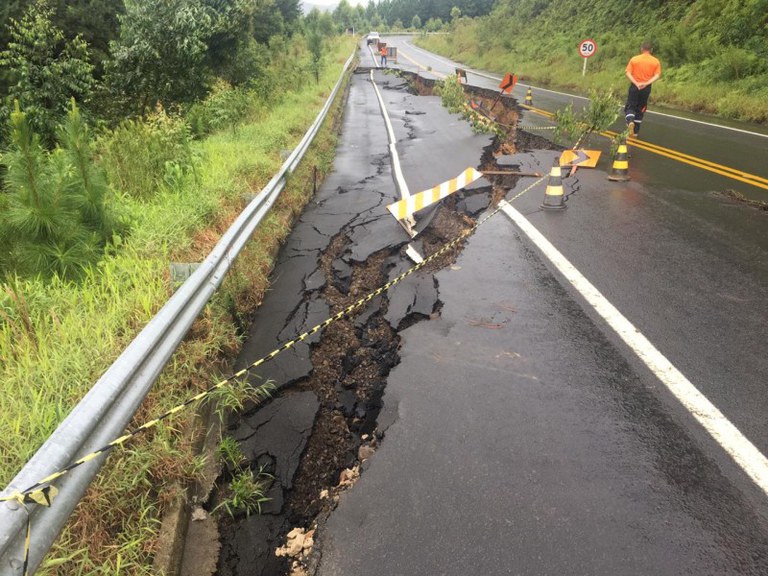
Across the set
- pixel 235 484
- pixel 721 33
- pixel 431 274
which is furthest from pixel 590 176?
pixel 721 33

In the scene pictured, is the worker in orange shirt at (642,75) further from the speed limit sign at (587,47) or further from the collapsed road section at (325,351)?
the speed limit sign at (587,47)

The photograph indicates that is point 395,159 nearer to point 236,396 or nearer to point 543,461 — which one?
point 236,396

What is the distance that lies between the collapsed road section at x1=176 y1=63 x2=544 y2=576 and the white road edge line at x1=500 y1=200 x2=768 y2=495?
132 centimetres

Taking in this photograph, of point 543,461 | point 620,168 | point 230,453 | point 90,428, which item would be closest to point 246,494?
point 230,453

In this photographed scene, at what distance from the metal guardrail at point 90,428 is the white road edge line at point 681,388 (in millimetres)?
2970

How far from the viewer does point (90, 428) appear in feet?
6.47

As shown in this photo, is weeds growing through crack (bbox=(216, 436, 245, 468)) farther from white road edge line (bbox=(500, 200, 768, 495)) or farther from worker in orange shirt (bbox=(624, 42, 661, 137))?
worker in orange shirt (bbox=(624, 42, 661, 137))

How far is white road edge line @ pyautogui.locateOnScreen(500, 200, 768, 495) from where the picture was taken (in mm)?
2584

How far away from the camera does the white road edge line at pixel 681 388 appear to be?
258cm

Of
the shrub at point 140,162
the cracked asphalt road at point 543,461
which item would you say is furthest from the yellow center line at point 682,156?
the shrub at point 140,162

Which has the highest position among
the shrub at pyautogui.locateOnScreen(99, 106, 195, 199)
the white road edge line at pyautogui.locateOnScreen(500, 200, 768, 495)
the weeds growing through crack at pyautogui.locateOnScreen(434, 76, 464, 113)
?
the weeds growing through crack at pyautogui.locateOnScreen(434, 76, 464, 113)

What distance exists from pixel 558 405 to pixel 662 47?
838 inches

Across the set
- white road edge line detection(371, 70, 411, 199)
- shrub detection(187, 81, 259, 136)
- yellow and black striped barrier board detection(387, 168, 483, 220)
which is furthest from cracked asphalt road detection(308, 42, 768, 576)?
shrub detection(187, 81, 259, 136)

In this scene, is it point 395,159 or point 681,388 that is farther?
point 395,159
